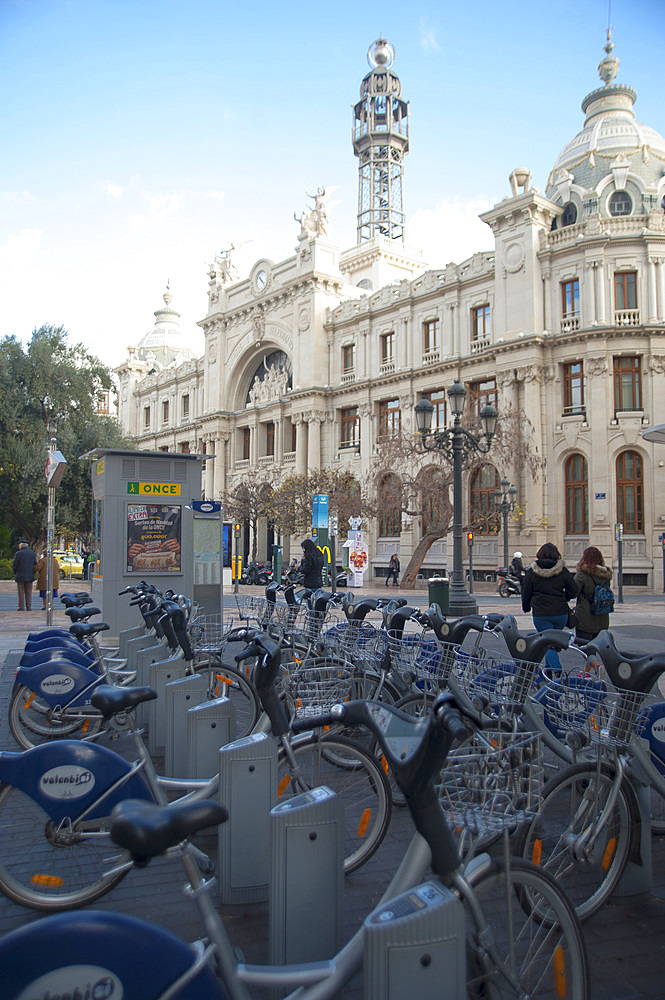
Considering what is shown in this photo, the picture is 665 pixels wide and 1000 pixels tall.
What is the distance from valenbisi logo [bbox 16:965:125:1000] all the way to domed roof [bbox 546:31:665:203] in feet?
120

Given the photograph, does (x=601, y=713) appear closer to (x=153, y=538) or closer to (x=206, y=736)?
(x=206, y=736)

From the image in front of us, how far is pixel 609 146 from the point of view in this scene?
35.2 m

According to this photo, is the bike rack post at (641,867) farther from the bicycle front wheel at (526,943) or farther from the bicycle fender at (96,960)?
the bicycle fender at (96,960)

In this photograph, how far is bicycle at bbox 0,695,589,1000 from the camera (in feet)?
5.54

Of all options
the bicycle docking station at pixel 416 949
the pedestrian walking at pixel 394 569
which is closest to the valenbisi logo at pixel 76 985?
the bicycle docking station at pixel 416 949

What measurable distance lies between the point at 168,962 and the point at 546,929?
4.72ft

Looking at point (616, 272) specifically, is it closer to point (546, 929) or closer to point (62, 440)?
point (62, 440)

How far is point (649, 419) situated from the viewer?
30078 millimetres

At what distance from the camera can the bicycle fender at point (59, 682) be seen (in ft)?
18.1

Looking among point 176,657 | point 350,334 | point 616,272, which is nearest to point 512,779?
point 176,657

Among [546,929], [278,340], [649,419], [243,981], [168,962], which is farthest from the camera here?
[278,340]

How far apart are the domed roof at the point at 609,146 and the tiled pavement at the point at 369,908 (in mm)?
34725

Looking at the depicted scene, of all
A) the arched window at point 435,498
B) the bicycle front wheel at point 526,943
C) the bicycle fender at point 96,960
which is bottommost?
the bicycle front wheel at point 526,943

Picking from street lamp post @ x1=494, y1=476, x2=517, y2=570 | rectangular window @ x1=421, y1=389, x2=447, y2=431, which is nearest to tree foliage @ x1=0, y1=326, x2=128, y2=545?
street lamp post @ x1=494, y1=476, x2=517, y2=570
